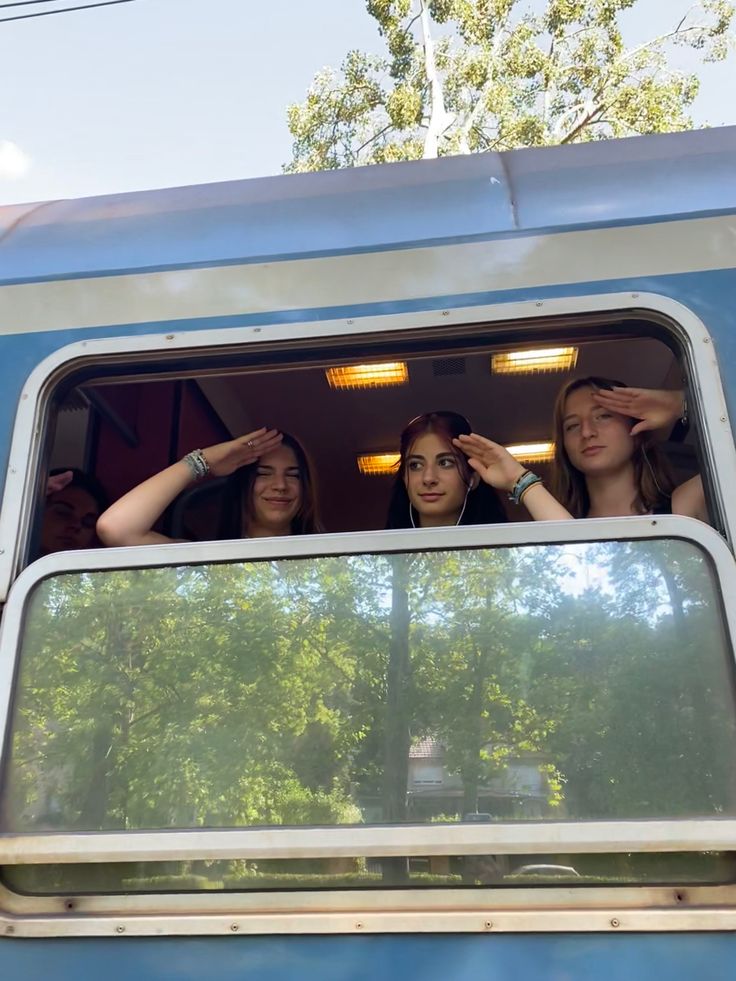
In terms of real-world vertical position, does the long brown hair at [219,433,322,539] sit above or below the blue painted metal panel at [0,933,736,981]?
above

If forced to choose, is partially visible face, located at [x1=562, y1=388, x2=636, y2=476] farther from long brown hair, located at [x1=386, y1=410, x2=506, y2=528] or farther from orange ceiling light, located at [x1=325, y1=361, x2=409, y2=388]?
orange ceiling light, located at [x1=325, y1=361, x2=409, y2=388]

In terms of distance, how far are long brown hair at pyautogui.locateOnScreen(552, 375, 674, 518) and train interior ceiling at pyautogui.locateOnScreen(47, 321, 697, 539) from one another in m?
0.23

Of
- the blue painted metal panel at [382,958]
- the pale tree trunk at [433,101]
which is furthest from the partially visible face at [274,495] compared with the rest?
the pale tree trunk at [433,101]

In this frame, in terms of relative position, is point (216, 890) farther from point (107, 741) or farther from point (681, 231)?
point (681, 231)

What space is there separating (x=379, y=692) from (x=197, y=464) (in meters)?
0.82

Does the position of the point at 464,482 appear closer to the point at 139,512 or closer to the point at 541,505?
the point at 541,505

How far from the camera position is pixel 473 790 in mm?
1277

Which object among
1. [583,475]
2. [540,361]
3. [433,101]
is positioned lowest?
[583,475]

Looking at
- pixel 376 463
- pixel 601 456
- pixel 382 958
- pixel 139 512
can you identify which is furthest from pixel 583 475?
pixel 376 463

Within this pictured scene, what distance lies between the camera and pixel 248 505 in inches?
87.0

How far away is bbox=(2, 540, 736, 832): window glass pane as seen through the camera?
1.28m

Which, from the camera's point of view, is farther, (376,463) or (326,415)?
(376,463)

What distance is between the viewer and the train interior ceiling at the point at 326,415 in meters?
2.55

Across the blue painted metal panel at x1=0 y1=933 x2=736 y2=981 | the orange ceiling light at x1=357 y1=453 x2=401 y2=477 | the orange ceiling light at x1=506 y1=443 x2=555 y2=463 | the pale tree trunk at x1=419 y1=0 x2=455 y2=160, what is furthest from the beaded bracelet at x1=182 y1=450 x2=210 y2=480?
the pale tree trunk at x1=419 y1=0 x2=455 y2=160
